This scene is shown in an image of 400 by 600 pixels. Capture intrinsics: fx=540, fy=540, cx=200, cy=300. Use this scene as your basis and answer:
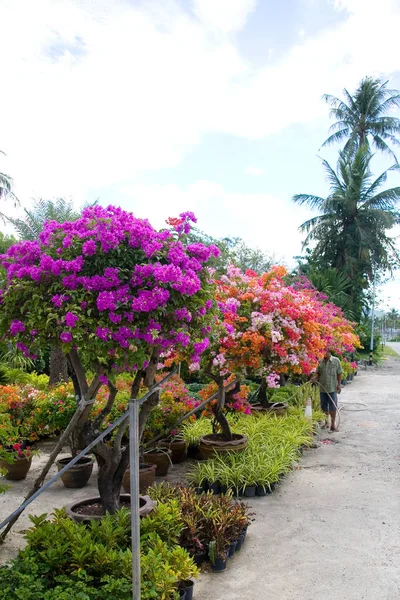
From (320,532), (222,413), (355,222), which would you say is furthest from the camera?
(355,222)

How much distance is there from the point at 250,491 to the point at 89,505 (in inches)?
82.0

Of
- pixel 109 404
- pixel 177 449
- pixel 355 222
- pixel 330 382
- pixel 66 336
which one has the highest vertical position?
pixel 355 222

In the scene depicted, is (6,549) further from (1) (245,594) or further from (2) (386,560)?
(2) (386,560)

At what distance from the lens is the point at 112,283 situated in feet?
11.0

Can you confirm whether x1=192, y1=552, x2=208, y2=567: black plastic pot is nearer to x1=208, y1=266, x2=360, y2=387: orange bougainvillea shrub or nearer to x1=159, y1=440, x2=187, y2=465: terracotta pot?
x1=208, y1=266, x2=360, y2=387: orange bougainvillea shrub

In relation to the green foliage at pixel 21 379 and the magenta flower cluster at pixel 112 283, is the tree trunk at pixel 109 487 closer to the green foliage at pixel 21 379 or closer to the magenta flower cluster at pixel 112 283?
the magenta flower cluster at pixel 112 283

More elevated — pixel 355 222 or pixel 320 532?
pixel 355 222

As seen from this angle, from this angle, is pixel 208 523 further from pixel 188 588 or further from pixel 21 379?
pixel 21 379

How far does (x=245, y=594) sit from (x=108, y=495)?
1.24 meters

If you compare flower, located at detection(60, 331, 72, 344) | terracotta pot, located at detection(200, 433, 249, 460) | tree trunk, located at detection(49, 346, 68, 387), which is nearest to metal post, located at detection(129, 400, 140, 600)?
flower, located at detection(60, 331, 72, 344)

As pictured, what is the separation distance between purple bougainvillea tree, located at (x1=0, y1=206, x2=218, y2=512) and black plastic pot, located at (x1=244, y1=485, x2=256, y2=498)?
2683mm

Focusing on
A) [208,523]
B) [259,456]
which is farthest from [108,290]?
[259,456]

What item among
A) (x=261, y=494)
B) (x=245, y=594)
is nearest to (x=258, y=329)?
(x=261, y=494)

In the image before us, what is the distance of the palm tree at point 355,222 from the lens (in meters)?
26.0
